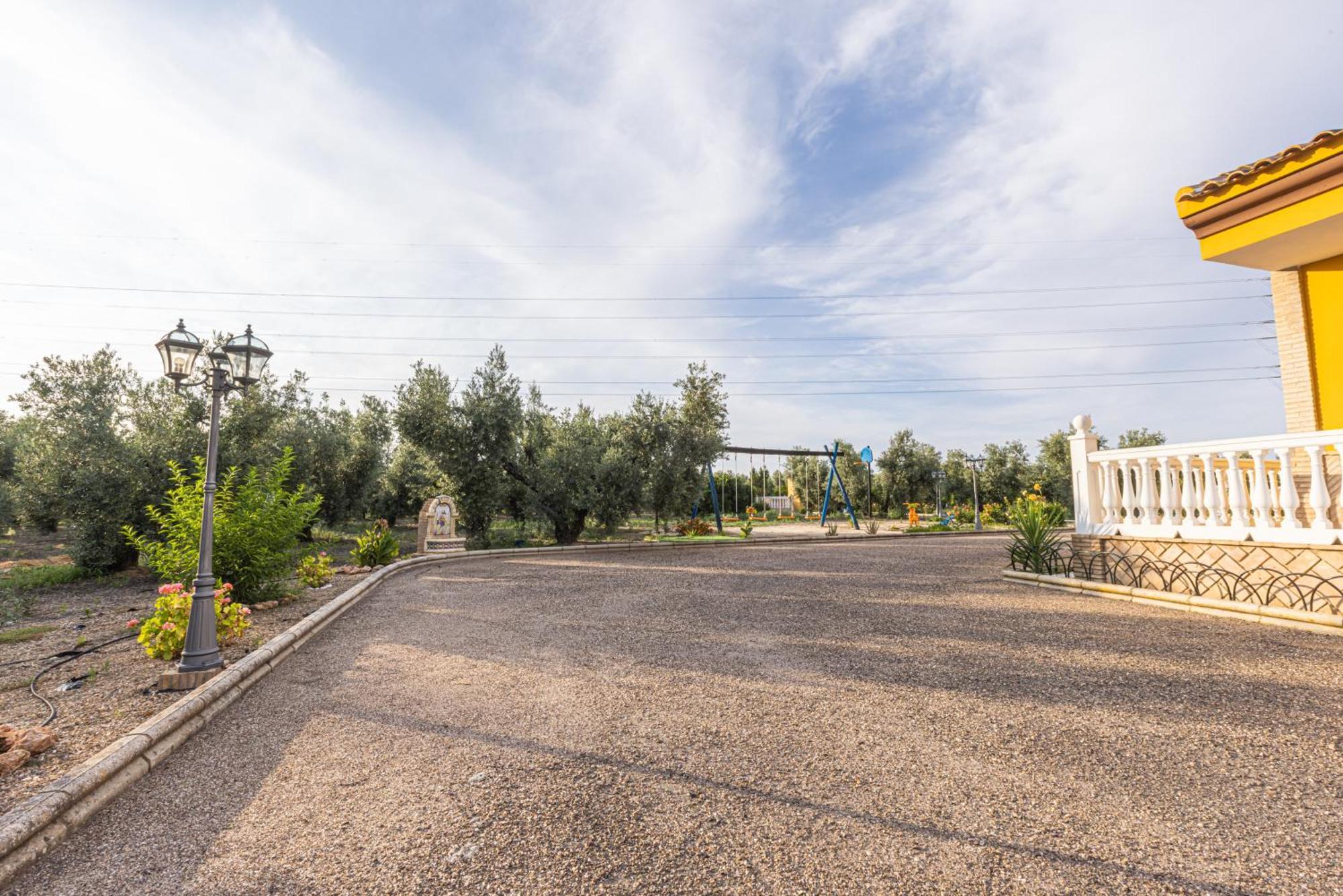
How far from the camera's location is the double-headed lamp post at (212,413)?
14.7 ft

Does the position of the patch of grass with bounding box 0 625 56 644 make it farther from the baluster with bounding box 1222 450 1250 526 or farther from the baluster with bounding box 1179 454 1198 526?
the baluster with bounding box 1222 450 1250 526

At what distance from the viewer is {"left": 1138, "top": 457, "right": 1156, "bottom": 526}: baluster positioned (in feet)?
22.3

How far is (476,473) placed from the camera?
15.5 metres

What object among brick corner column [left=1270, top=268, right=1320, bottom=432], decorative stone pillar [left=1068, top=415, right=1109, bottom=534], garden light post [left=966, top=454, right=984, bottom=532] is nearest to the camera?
brick corner column [left=1270, top=268, right=1320, bottom=432]

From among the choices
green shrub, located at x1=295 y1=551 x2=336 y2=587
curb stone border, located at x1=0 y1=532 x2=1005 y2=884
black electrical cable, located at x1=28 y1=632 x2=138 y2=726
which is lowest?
black electrical cable, located at x1=28 y1=632 x2=138 y2=726

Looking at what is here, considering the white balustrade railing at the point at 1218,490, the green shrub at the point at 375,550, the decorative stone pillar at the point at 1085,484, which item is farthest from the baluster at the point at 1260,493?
the green shrub at the point at 375,550

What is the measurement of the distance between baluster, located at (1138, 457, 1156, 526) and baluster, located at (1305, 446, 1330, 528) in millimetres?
1361

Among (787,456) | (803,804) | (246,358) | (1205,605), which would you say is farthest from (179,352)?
(787,456)

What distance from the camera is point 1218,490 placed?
617cm

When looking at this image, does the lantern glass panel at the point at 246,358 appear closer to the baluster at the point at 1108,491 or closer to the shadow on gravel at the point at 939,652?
the shadow on gravel at the point at 939,652

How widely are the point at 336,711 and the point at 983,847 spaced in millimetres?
3661

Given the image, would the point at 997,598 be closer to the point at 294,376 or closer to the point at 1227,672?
the point at 1227,672

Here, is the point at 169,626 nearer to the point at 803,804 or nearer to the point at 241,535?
the point at 241,535

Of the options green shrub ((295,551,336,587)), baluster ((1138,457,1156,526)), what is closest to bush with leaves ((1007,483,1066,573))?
baluster ((1138,457,1156,526))
